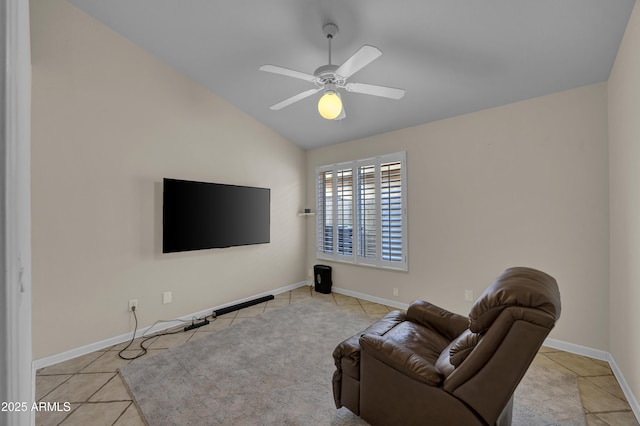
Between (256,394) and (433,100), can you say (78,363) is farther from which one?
(433,100)

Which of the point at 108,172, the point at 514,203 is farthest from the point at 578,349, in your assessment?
the point at 108,172

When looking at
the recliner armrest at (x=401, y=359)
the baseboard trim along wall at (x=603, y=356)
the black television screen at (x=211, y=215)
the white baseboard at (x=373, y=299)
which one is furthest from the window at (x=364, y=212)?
the recliner armrest at (x=401, y=359)

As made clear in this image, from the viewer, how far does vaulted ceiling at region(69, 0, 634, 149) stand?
2.11 m

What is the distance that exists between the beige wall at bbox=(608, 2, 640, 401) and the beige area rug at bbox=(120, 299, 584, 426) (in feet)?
1.89

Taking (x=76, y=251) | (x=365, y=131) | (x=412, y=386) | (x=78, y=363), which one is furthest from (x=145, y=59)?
(x=412, y=386)

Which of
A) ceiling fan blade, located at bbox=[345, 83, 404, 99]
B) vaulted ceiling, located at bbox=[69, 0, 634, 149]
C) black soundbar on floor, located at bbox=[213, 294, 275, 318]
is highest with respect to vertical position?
vaulted ceiling, located at bbox=[69, 0, 634, 149]

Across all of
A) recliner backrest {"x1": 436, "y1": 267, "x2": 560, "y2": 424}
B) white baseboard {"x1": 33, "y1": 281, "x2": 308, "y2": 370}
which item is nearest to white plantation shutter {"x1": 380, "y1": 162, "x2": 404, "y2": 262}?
white baseboard {"x1": 33, "y1": 281, "x2": 308, "y2": 370}

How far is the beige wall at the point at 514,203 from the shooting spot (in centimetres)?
272

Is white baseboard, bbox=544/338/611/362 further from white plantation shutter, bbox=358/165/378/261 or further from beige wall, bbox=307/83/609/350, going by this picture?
white plantation shutter, bbox=358/165/378/261

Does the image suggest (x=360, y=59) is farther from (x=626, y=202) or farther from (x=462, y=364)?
(x=626, y=202)

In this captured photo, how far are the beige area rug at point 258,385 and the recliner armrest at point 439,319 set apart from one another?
0.65 meters

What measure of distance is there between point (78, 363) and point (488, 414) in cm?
329

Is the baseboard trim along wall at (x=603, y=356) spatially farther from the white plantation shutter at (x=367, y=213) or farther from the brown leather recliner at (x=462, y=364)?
the white plantation shutter at (x=367, y=213)

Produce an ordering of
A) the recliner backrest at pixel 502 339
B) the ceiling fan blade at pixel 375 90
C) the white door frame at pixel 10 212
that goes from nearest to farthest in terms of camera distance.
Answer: the white door frame at pixel 10 212, the recliner backrest at pixel 502 339, the ceiling fan blade at pixel 375 90
